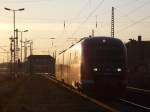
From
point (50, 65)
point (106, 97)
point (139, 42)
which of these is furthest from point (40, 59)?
point (106, 97)

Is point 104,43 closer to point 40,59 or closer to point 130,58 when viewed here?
point 130,58

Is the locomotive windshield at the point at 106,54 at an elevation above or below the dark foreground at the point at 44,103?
above

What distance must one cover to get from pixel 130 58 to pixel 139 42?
8.18 metres

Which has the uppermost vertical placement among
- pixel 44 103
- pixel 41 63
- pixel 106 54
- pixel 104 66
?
pixel 41 63

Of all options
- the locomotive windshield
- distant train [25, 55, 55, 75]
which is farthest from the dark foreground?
distant train [25, 55, 55, 75]

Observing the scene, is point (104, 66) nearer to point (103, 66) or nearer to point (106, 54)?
point (103, 66)

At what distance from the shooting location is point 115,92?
97.7 ft

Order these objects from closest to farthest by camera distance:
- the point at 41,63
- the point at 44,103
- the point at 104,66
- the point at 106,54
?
the point at 44,103
the point at 104,66
the point at 106,54
the point at 41,63

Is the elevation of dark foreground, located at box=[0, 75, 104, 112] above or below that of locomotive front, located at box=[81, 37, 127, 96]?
below

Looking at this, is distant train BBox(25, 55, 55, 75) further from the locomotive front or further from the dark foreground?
the locomotive front

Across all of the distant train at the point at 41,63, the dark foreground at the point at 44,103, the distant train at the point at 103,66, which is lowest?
the dark foreground at the point at 44,103

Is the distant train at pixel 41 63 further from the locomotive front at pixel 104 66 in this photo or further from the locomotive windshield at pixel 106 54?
Answer: the locomotive windshield at pixel 106 54

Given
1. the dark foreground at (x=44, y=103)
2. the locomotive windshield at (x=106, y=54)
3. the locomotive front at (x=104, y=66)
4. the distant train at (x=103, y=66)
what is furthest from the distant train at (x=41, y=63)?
the locomotive windshield at (x=106, y=54)

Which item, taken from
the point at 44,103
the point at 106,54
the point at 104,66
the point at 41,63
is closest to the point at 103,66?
the point at 104,66
